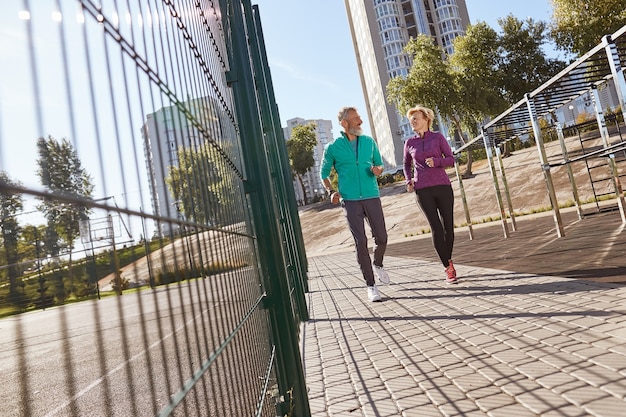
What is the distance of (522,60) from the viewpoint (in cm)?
3441

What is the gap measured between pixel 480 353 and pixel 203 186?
211cm

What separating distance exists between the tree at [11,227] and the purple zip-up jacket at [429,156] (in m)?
5.58

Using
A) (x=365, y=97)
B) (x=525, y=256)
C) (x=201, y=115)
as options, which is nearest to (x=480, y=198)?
(x=525, y=256)

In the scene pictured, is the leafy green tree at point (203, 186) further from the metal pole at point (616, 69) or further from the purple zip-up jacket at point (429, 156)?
the metal pole at point (616, 69)

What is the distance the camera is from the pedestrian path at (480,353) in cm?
230

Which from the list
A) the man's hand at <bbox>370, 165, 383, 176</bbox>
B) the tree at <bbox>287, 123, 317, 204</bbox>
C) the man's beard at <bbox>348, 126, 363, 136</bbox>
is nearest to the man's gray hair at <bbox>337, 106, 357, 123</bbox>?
the man's beard at <bbox>348, 126, 363, 136</bbox>

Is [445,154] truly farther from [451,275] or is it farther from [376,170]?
[451,275]

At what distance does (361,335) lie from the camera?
13.8ft

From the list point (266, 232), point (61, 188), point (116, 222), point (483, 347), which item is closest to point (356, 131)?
point (483, 347)

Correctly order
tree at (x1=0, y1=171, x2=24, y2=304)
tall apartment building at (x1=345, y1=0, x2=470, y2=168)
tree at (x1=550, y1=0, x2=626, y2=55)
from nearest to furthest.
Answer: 1. tree at (x1=0, y1=171, x2=24, y2=304)
2. tree at (x1=550, y1=0, x2=626, y2=55)
3. tall apartment building at (x1=345, y1=0, x2=470, y2=168)

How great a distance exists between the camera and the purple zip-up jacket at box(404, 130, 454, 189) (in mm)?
5988

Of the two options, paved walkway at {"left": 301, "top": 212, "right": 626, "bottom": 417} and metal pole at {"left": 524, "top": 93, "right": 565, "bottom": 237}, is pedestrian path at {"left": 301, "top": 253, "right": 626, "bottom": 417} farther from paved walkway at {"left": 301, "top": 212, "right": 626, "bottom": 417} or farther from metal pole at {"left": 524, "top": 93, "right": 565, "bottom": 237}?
metal pole at {"left": 524, "top": 93, "right": 565, "bottom": 237}

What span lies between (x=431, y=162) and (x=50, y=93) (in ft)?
17.8

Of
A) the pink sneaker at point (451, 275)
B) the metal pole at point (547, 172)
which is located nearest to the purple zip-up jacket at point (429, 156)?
the pink sneaker at point (451, 275)
